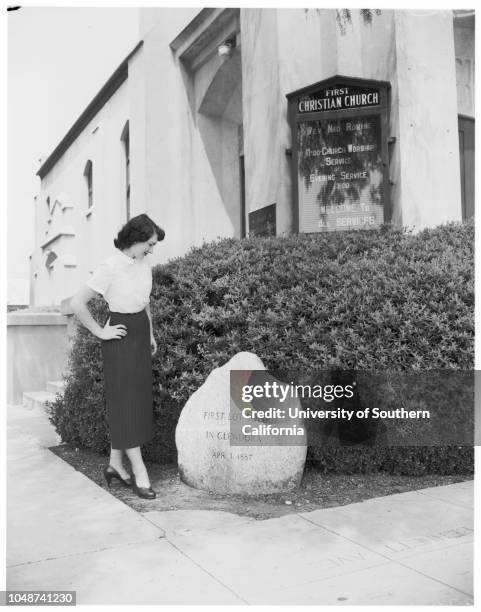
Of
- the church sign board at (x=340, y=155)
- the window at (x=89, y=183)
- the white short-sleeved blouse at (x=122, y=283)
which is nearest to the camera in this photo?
the white short-sleeved blouse at (x=122, y=283)

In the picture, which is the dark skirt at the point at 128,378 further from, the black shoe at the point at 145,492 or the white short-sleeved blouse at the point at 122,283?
the black shoe at the point at 145,492

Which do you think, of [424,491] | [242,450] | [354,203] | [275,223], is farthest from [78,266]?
[424,491]

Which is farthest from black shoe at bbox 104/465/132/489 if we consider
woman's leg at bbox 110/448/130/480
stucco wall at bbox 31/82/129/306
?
stucco wall at bbox 31/82/129/306

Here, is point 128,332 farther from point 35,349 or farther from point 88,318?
point 35,349

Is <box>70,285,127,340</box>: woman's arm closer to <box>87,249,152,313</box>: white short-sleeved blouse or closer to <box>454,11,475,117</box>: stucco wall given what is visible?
<box>87,249,152,313</box>: white short-sleeved blouse

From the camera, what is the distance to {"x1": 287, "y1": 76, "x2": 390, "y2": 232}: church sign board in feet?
21.0

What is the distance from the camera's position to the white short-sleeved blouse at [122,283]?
373 cm

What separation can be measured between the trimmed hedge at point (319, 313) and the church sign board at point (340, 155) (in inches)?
69.1

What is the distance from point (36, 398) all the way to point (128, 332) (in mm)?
4085

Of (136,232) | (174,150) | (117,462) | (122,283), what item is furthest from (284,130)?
(117,462)

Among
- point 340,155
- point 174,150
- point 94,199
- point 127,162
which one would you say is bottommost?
point 340,155

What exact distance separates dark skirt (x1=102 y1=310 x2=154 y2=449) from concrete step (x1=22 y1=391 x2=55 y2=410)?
3.47 m

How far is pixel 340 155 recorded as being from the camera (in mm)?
6512
